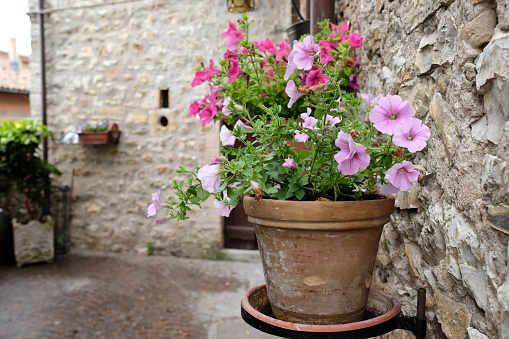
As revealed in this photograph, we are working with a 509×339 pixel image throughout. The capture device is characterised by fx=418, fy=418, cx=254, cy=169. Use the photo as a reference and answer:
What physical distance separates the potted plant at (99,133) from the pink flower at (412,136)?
15.3ft

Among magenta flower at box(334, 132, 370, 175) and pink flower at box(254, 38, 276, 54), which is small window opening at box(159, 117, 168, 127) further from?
magenta flower at box(334, 132, 370, 175)

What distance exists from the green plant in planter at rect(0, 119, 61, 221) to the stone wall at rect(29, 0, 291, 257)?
1.19 ft

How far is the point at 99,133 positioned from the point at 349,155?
184 inches

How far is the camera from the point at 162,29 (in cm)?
507

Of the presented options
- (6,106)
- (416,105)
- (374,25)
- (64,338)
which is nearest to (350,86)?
(374,25)

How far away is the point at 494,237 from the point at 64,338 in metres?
3.07

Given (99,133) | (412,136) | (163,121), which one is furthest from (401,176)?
(99,133)

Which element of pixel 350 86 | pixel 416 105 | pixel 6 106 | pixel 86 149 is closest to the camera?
pixel 416 105

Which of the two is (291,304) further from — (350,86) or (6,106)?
(6,106)

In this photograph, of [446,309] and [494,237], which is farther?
[446,309]

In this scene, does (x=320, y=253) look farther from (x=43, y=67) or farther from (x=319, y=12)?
(x=43, y=67)

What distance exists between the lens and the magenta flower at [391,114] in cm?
85

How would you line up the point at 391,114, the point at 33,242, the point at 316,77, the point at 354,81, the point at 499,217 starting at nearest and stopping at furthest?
the point at 499,217 < the point at 391,114 < the point at 316,77 < the point at 354,81 < the point at 33,242

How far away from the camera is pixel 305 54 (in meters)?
1.00
